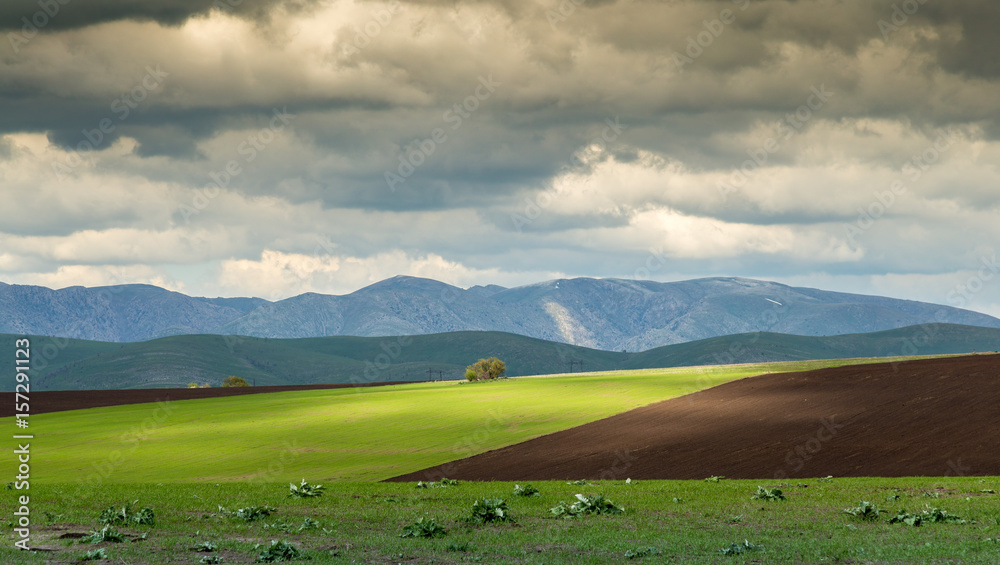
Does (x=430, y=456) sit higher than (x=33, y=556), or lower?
lower

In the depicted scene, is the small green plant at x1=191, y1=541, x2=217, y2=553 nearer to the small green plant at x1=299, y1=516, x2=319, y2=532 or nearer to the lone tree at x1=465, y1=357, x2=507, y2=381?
the small green plant at x1=299, y1=516, x2=319, y2=532

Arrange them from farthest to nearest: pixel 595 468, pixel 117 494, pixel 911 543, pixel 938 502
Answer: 1. pixel 595 468
2. pixel 117 494
3. pixel 938 502
4. pixel 911 543

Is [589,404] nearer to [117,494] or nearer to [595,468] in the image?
[595,468]

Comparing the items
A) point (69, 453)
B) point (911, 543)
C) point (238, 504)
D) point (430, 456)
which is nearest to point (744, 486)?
point (911, 543)

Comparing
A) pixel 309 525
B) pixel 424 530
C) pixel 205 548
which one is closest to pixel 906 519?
pixel 424 530

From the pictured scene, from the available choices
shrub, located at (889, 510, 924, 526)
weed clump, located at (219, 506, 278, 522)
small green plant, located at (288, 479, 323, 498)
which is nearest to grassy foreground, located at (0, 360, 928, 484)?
small green plant, located at (288, 479, 323, 498)

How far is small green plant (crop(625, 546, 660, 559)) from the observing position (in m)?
20.5

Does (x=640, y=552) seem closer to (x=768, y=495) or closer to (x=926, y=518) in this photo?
(x=926, y=518)

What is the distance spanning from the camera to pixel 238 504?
31.1 meters

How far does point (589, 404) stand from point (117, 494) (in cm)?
7074

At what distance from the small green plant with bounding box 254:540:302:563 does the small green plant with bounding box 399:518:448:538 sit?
4.17 metres

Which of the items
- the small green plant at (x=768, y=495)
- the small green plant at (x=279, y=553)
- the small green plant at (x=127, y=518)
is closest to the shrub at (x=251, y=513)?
the small green plant at (x=127, y=518)

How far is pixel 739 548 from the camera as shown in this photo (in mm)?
20797

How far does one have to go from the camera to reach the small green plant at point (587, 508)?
28469mm
